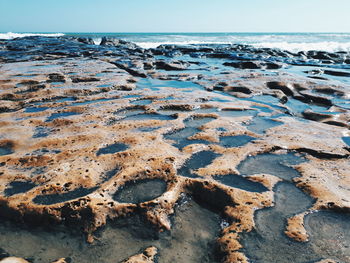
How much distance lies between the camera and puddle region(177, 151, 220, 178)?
250cm

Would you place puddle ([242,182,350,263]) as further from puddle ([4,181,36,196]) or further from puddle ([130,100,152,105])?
puddle ([130,100,152,105])

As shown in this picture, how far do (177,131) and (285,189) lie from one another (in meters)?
1.61

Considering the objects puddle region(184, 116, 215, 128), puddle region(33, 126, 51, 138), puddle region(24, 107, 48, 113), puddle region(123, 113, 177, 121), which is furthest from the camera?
puddle region(24, 107, 48, 113)

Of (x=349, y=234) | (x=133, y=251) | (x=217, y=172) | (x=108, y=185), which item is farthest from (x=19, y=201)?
(x=349, y=234)

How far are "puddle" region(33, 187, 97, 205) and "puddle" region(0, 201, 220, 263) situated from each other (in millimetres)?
236

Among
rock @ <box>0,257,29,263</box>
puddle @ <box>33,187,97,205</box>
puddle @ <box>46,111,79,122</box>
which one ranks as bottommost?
puddle @ <box>46,111,79,122</box>

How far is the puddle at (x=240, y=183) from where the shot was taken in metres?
2.32

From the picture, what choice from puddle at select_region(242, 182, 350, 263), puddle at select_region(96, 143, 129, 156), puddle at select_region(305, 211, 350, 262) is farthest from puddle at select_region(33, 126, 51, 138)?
puddle at select_region(305, 211, 350, 262)

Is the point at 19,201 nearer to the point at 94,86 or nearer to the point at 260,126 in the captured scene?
the point at 260,126

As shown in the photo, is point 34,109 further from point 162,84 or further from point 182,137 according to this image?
point 162,84

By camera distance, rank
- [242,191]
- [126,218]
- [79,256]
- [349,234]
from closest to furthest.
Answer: [79,256] < [349,234] < [126,218] < [242,191]

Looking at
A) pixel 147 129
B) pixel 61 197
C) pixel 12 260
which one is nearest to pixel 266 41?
pixel 147 129

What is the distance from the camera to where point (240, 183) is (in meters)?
2.39

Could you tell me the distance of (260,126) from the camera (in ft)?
12.8
